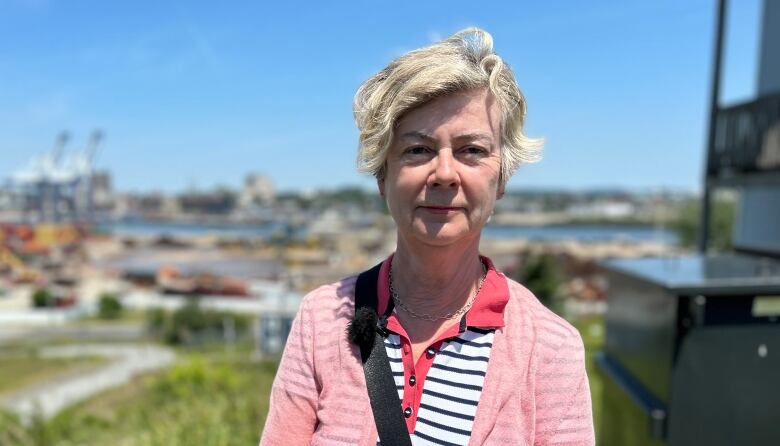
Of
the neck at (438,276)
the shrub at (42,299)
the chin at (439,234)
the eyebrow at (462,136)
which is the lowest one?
the shrub at (42,299)

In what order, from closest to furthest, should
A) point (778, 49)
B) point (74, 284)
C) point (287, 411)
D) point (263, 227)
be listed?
point (287, 411) → point (778, 49) → point (74, 284) → point (263, 227)

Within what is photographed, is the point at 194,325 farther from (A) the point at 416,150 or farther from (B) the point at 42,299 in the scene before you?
(A) the point at 416,150

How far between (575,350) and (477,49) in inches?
23.3

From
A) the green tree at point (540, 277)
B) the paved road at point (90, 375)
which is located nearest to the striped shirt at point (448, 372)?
the paved road at point (90, 375)

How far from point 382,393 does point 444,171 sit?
0.42 metres

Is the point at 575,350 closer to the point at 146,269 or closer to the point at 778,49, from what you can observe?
the point at 778,49

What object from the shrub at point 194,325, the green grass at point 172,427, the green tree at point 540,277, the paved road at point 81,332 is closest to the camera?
the green grass at point 172,427

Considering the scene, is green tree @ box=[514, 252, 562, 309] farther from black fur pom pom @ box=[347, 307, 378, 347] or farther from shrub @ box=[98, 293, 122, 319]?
shrub @ box=[98, 293, 122, 319]

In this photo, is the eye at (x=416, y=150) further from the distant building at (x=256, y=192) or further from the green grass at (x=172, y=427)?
the distant building at (x=256, y=192)

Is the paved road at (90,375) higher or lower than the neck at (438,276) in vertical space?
lower

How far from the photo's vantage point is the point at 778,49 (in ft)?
21.4

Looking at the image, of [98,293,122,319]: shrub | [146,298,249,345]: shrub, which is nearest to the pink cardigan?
[146,298,249,345]: shrub

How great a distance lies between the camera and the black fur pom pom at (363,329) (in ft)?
3.84

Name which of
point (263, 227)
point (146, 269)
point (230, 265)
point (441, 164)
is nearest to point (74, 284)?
point (146, 269)
